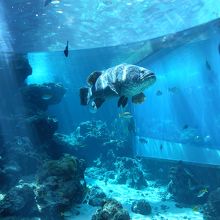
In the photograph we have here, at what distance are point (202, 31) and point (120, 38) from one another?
7328 millimetres

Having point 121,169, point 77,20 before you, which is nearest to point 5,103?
point 77,20

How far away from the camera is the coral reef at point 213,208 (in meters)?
11.7

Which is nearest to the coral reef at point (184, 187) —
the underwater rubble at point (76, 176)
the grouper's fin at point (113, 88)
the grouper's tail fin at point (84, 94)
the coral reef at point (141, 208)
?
the underwater rubble at point (76, 176)

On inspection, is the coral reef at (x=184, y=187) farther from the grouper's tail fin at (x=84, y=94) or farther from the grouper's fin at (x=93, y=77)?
the grouper's fin at (x=93, y=77)

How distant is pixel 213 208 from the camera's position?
11.9 metres

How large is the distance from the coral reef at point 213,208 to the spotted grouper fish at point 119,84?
32.1ft

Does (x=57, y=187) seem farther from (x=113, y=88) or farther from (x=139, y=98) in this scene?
(x=113, y=88)

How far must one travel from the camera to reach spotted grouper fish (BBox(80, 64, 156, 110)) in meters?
3.79

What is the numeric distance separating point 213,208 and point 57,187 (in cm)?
725

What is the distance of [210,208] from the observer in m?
12.0

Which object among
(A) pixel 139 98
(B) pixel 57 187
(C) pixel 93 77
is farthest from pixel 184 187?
(C) pixel 93 77

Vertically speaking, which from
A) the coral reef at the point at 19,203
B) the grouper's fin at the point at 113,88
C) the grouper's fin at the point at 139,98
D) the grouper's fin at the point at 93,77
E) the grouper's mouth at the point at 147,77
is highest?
the grouper's fin at the point at 93,77

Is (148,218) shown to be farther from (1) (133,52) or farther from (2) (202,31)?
(1) (133,52)

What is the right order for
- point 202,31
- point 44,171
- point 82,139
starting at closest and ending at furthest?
point 44,171 → point 202,31 → point 82,139
